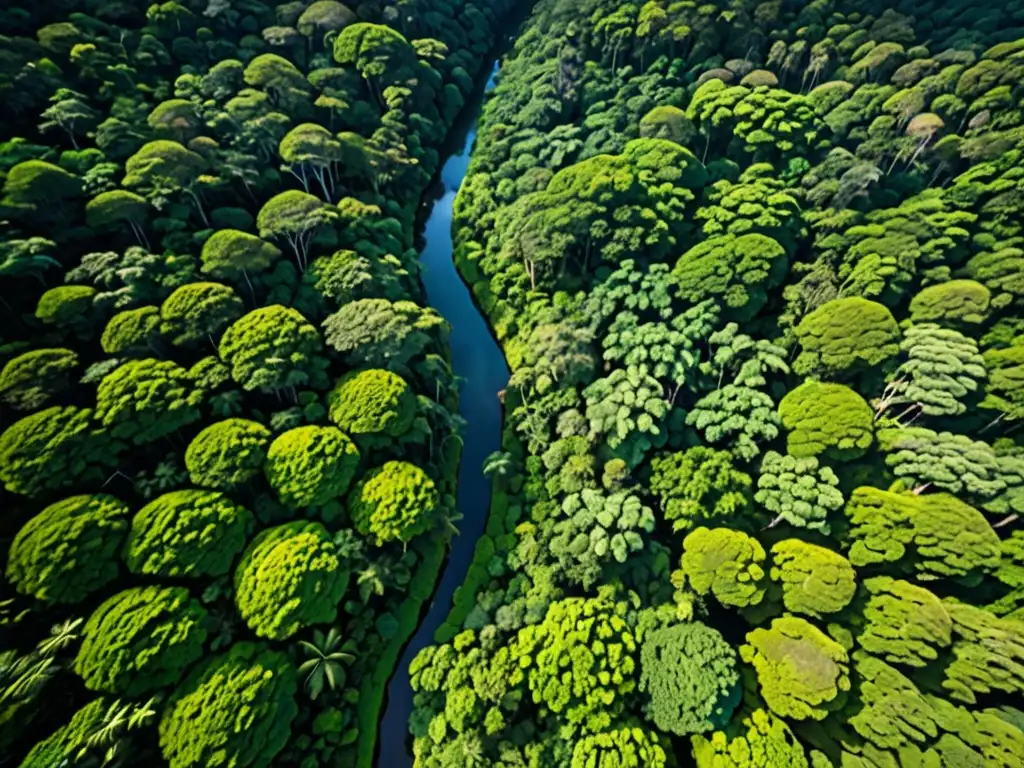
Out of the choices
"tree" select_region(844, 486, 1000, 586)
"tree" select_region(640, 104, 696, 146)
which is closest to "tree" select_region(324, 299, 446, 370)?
"tree" select_region(844, 486, 1000, 586)

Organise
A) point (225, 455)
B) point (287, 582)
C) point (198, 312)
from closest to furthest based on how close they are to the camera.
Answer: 1. point (287, 582)
2. point (225, 455)
3. point (198, 312)

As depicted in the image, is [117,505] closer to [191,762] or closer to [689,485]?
[191,762]

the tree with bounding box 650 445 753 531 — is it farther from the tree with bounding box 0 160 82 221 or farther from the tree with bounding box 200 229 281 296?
the tree with bounding box 0 160 82 221

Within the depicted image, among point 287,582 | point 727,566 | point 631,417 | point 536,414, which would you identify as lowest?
point 727,566

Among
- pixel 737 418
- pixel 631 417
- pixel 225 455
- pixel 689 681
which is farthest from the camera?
pixel 631 417

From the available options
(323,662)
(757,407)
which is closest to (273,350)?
(323,662)

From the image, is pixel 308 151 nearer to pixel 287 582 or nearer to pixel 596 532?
pixel 287 582
